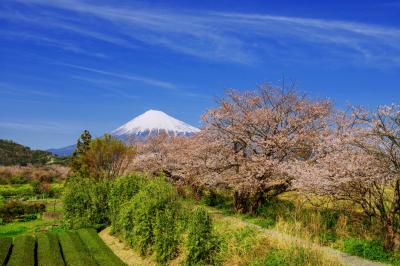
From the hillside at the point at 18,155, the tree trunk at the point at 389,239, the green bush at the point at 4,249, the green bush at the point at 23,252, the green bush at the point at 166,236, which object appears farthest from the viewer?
the hillside at the point at 18,155

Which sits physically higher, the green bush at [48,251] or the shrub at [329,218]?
the shrub at [329,218]

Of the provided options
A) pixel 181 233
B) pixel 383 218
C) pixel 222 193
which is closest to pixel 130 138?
pixel 222 193

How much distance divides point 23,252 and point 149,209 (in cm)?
637

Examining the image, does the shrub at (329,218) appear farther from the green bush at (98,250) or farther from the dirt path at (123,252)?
the green bush at (98,250)

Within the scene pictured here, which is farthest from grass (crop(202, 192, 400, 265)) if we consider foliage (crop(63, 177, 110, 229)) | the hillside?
the hillside

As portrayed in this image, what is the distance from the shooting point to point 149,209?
18.5 m

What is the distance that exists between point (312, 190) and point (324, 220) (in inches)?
98.4

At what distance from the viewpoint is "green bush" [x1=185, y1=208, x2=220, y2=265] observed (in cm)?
1414

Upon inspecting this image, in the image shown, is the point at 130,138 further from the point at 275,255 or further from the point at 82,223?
the point at 275,255

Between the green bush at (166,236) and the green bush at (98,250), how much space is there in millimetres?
1999

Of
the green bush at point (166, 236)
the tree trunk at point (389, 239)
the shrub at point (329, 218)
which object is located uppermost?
the shrub at point (329, 218)

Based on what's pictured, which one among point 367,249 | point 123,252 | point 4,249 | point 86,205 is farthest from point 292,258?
point 86,205

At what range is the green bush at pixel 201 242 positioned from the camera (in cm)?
1414

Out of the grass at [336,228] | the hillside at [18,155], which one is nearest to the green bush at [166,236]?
the grass at [336,228]
